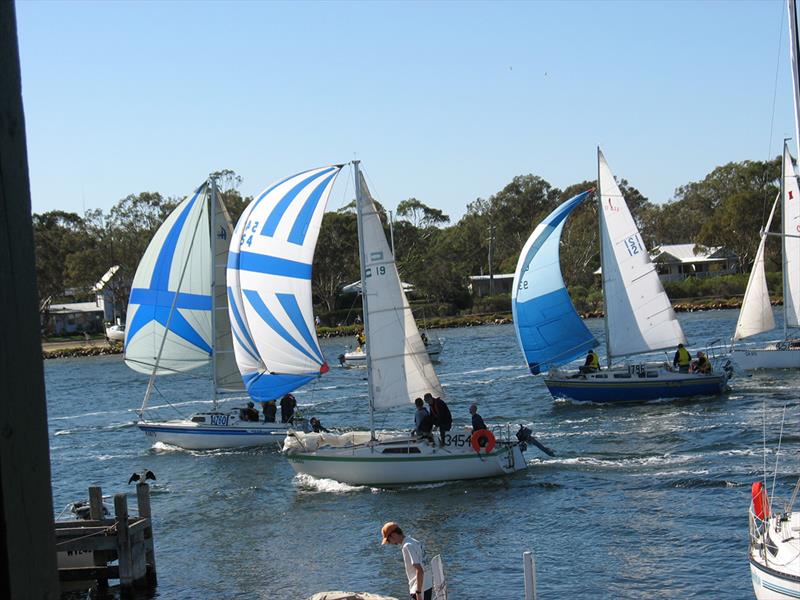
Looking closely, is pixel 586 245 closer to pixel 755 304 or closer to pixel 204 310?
pixel 755 304

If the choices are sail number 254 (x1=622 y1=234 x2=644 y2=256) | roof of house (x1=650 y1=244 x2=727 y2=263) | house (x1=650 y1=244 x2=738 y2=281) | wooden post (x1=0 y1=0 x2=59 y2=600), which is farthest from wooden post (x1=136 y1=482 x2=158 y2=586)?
house (x1=650 y1=244 x2=738 y2=281)

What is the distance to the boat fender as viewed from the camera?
11.9 meters

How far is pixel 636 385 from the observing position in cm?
3312

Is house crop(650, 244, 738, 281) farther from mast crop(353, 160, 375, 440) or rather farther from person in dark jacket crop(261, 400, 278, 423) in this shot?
mast crop(353, 160, 375, 440)

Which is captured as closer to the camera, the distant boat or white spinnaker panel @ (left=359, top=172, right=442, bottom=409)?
white spinnaker panel @ (left=359, top=172, right=442, bottom=409)

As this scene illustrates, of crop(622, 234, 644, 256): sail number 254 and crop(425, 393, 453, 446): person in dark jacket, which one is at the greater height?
crop(622, 234, 644, 256): sail number 254

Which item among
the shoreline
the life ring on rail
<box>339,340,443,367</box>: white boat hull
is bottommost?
the life ring on rail

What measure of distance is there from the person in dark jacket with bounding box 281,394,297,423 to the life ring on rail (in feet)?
27.7

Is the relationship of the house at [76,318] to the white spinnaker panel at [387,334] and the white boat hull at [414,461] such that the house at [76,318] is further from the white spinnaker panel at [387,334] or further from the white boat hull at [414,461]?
the white spinnaker panel at [387,334]

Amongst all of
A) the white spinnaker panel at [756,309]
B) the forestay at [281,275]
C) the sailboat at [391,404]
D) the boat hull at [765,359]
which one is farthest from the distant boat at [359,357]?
the sailboat at [391,404]

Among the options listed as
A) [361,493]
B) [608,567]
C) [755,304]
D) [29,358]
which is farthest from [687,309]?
[29,358]

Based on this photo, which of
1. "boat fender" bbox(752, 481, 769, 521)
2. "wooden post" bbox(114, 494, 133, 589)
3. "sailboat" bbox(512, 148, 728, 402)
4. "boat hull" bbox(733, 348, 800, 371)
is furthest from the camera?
"boat hull" bbox(733, 348, 800, 371)

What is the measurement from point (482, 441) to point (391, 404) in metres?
2.18

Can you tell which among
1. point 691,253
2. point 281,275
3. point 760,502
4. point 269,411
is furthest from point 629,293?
point 691,253
